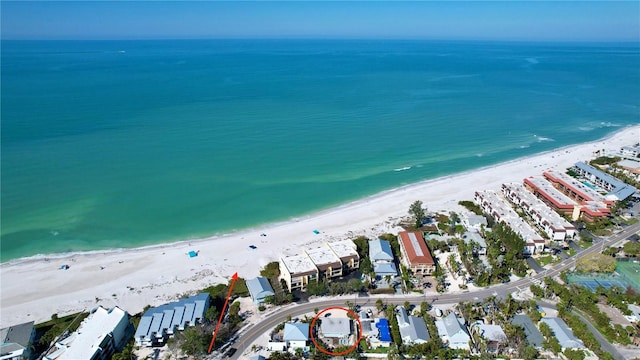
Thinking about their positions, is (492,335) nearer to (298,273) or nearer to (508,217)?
(298,273)

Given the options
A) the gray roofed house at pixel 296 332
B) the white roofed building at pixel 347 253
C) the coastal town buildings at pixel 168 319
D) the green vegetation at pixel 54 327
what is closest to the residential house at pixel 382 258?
the white roofed building at pixel 347 253

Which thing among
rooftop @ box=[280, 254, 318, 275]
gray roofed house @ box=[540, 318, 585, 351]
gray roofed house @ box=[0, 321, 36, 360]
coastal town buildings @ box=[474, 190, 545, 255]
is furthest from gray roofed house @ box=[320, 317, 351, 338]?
coastal town buildings @ box=[474, 190, 545, 255]

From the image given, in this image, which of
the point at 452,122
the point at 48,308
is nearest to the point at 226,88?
the point at 452,122

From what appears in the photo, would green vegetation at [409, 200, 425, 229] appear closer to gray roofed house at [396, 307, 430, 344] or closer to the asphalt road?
the asphalt road

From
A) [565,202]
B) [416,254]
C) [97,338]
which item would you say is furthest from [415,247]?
[97,338]

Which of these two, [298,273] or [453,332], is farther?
[298,273]
